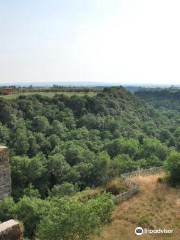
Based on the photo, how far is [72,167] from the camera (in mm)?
40469

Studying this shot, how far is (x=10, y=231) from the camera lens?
8.55 metres

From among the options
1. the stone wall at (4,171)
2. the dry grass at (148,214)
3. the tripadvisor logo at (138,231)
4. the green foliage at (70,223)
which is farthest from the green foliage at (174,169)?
the stone wall at (4,171)

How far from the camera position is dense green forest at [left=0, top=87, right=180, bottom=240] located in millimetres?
33750

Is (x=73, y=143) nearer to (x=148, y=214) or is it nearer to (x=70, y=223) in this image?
(x=148, y=214)

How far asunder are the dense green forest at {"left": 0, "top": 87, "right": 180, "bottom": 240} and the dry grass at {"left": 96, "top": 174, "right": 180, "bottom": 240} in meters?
1.07

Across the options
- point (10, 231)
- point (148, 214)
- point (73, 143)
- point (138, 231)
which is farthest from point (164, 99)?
point (10, 231)

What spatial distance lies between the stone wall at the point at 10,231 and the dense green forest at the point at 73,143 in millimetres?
4135

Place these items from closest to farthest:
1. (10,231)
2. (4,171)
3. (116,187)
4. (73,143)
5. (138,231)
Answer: (10,231) → (4,171) → (138,231) → (116,187) → (73,143)

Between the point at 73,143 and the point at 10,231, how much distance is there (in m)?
38.6

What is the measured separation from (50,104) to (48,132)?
10549 millimetres

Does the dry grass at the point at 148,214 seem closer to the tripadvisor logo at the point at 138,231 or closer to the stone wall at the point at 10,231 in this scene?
the tripadvisor logo at the point at 138,231

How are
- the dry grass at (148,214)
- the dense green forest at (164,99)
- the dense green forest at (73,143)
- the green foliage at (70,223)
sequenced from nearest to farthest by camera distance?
the green foliage at (70,223) → the dry grass at (148,214) → the dense green forest at (73,143) → the dense green forest at (164,99)

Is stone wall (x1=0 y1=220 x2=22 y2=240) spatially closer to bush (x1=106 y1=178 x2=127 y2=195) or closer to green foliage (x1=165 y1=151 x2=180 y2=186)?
bush (x1=106 y1=178 x2=127 y2=195)

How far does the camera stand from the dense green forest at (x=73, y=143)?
33.8 m
